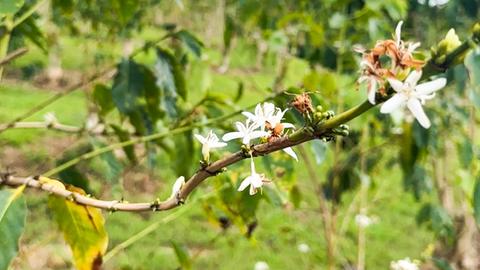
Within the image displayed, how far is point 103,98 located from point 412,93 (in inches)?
37.2

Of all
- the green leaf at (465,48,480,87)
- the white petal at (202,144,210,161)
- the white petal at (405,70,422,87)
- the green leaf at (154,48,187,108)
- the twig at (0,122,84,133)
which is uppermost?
the green leaf at (154,48,187,108)

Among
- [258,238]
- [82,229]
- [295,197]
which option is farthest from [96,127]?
[258,238]

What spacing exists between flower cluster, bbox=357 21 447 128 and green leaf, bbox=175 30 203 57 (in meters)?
0.79

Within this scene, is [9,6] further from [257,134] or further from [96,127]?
[96,127]

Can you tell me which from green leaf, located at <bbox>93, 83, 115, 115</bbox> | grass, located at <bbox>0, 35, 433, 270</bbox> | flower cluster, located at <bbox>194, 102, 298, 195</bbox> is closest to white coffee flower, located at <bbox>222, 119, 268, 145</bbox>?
flower cluster, located at <bbox>194, 102, 298, 195</bbox>

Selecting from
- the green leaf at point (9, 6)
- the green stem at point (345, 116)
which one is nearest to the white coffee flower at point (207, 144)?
the green stem at point (345, 116)

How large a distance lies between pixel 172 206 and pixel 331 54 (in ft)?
6.00

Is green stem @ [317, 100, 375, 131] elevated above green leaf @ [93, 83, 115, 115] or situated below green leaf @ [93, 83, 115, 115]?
below

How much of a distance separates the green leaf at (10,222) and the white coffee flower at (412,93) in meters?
0.41

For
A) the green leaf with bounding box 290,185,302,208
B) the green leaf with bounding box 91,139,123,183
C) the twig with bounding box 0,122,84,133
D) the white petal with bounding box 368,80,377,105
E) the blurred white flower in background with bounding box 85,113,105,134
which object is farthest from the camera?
the green leaf with bounding box 290,185,302,208

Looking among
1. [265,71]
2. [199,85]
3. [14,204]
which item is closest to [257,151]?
[14,204]

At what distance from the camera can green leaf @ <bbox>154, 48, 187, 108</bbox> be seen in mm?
1165

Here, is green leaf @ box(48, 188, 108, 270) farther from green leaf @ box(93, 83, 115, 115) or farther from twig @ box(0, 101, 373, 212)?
green leaf @ box(93, 83, 115, 115)

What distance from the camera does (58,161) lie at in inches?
51.8
